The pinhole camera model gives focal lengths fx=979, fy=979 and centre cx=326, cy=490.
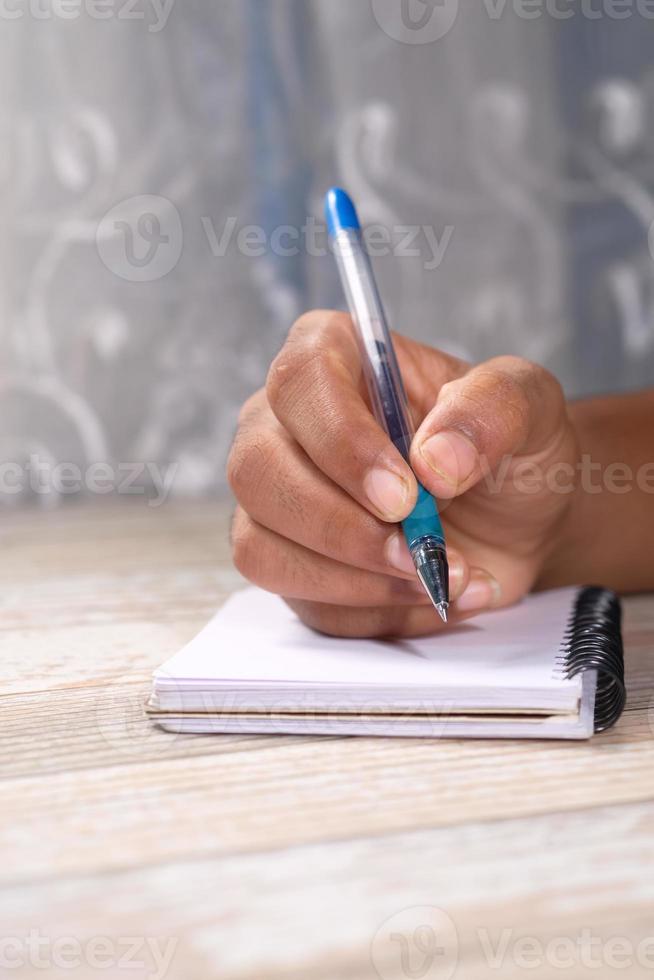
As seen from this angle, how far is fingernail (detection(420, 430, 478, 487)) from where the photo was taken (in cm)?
56

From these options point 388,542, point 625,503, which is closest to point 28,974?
point 388,542

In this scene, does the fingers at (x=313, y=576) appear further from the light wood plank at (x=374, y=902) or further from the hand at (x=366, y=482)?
the light wood plank at (x=374, y=902)

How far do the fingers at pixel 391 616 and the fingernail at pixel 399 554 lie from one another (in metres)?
0.05

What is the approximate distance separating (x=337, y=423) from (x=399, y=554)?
0.28 ft

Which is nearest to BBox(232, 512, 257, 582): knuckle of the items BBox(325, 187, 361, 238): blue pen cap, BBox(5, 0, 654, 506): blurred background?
BBox(325, 187, 361, 238): blue pen cap

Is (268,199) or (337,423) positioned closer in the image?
(337,423)

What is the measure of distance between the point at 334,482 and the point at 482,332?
2.95 feet

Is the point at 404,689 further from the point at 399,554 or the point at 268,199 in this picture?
the point at 268,199

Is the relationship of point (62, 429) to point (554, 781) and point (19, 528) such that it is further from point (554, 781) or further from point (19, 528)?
point (554, 781)

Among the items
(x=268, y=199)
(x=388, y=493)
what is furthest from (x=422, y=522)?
(x=268, y=199)

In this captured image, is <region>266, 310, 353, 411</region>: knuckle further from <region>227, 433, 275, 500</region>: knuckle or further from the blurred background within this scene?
the blurred background

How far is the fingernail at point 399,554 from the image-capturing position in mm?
564

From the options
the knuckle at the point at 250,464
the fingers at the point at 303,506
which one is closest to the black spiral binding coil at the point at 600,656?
the fingers at the point at 303,506

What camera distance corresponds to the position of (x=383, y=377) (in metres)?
0.63
